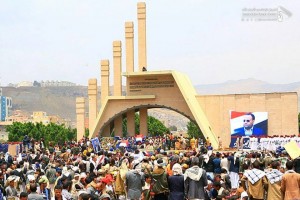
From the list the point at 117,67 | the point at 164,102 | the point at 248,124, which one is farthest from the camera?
the point at 117,67

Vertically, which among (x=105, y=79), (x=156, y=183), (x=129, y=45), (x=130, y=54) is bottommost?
(x=156, y=183)

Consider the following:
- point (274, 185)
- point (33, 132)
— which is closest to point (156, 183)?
point (274, 185)

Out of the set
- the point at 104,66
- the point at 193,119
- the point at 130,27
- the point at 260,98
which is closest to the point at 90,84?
the point at 104,66

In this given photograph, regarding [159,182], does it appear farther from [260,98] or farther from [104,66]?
[104,66]

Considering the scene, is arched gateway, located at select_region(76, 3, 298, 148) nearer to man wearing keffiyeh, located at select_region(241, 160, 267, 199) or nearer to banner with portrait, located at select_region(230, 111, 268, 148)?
banner with portrait, located at select_region(230, 111, 268, 148)

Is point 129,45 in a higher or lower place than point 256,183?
higher

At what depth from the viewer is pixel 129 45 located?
1625 inches

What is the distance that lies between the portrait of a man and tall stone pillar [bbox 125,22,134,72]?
8.63 meters

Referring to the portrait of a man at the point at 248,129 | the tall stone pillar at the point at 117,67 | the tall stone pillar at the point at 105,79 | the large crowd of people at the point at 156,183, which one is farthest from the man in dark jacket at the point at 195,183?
the tall stone pillar at the point at 105,79

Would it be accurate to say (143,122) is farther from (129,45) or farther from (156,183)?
(156,183)

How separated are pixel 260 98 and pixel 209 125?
3583mm

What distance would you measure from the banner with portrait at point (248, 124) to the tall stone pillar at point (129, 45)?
311 inches

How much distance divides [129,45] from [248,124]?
32.8ft

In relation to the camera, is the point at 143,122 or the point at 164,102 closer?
the point at 164,102
